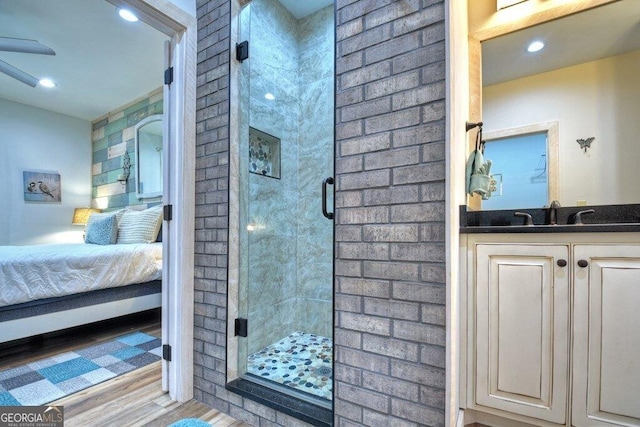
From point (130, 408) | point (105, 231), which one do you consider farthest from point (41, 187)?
point (130, 408)

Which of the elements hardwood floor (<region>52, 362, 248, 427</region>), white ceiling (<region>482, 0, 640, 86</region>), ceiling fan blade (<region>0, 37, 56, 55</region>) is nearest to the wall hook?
white ceiling (<region>482, 0, 640, 86</region>)

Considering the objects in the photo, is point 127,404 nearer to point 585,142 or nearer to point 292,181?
point 292,181

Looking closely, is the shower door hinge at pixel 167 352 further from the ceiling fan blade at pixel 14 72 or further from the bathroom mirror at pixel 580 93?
the ceiling fan blade at pixel 14 72

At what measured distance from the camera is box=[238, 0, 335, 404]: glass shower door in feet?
5.87

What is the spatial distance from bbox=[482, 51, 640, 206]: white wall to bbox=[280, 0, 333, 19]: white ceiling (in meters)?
1.66

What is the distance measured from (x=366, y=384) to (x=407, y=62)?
1.23m

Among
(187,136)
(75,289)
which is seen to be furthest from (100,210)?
(187,136)

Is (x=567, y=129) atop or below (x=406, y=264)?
atop

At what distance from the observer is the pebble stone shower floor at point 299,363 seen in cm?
160

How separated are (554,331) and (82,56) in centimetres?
445

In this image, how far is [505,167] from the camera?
1.66 metres

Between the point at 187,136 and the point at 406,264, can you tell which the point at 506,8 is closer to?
the point at 406,264

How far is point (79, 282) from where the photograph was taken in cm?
243

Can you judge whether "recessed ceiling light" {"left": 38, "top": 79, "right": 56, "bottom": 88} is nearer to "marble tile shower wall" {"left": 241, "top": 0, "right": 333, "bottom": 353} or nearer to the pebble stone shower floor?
"marble tile shower wall" {"left": 241, "top": 0, "right": 333, "bottom": 353}
